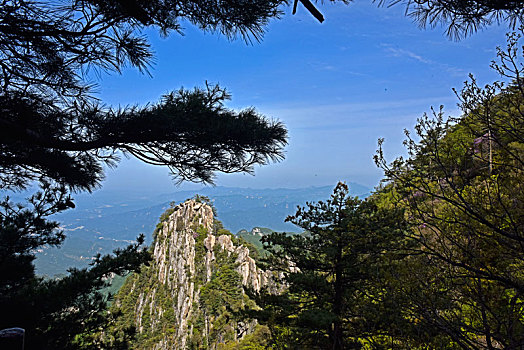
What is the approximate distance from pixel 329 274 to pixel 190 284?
36.6m

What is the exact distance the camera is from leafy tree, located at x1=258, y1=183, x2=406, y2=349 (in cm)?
481

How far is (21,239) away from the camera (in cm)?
319

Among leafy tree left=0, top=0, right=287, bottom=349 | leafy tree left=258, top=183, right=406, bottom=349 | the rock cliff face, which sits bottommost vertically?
the rock cliff face

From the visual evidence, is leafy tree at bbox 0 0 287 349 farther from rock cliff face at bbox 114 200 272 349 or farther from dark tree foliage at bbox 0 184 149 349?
rock cliff face at bbox 114 200 272 349

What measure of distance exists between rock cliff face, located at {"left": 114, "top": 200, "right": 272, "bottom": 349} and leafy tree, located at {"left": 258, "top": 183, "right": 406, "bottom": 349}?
88.5 feet

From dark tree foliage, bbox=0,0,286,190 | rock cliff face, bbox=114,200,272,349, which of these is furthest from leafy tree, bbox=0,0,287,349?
rock cliff face, bbox=114,200,272,349

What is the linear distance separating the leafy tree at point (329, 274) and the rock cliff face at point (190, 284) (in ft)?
88.5

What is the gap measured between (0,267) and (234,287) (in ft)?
111

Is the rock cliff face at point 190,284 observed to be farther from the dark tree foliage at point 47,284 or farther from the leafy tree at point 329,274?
the dark tree foliage at point 47,284

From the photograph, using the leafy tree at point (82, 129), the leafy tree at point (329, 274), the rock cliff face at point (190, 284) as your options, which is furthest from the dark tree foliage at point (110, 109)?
the rock cliff face at point (190, 284)

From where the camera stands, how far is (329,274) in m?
5.48

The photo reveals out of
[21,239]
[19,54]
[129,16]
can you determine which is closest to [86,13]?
[129,16]

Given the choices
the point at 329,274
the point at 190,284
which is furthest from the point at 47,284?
the point at 190,284

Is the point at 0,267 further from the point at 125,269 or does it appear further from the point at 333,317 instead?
the point at 333,317
